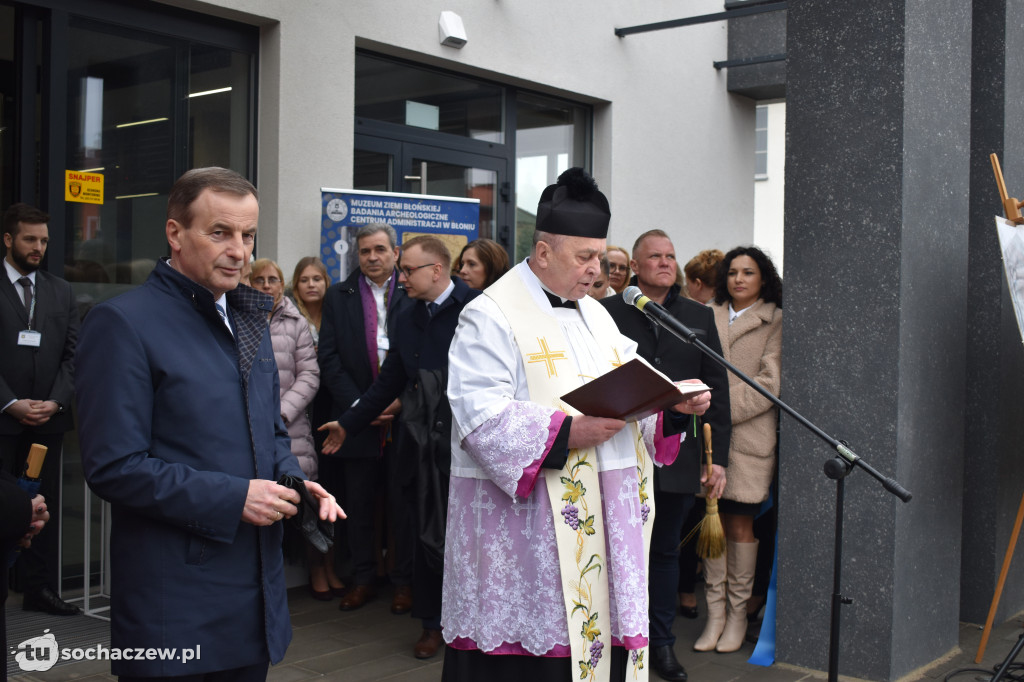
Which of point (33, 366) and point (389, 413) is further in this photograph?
point (389, 413)

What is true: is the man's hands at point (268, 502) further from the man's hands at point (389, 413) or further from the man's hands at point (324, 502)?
the man's hands at point (389, 413)

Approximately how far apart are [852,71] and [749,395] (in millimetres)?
1660

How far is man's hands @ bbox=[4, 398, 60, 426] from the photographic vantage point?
5469mm

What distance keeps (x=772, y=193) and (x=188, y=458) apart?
81.1ft

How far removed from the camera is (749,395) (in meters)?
5.21

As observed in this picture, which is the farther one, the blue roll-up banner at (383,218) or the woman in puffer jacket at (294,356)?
the blue roll-up banner at (383,218)

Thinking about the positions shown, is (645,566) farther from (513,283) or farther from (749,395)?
(749,395)

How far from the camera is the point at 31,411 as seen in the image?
18.0ft

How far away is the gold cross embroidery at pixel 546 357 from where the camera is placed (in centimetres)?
319

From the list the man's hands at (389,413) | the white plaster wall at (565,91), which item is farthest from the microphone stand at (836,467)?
the white plaster wall at (565,91)

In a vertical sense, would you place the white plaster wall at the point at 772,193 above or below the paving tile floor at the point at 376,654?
above

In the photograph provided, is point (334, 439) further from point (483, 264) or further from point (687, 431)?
point (687, 431)

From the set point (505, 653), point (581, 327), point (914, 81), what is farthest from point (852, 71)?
point (505, 653)

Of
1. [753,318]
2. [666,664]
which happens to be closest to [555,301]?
[666,664]
